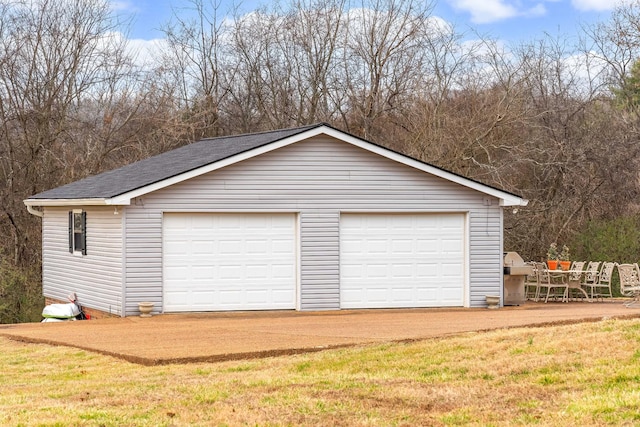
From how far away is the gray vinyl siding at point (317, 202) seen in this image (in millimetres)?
20203

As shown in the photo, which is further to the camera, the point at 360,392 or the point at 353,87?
the point at 353,87

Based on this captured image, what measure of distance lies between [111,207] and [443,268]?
22.9 feet

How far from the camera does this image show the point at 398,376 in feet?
38.1

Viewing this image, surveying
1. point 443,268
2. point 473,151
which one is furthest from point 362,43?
point 443,268

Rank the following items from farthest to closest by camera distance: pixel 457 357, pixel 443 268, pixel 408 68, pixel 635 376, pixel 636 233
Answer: pixel 408 68, pixel 636 233, pixel 443 268, pixel 457 357, pixel 635 376

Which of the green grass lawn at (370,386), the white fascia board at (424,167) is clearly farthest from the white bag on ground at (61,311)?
the green grass lawn at (370,386)

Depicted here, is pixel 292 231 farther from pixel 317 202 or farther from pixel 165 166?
pixel 165 166

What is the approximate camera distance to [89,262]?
22062 millimetres

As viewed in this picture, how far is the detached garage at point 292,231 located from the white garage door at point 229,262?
20 millimetres

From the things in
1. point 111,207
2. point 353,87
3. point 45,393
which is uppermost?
point 353,87

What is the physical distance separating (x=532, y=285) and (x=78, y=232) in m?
10.6

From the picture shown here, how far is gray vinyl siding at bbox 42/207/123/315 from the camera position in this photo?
20.5 metres

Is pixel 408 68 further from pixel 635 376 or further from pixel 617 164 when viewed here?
pixel 635 376

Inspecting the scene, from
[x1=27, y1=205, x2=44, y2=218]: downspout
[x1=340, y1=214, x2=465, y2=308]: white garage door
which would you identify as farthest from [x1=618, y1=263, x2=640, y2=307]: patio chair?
[x1=27, y1=205, x2=44, y2=218]: downspout
